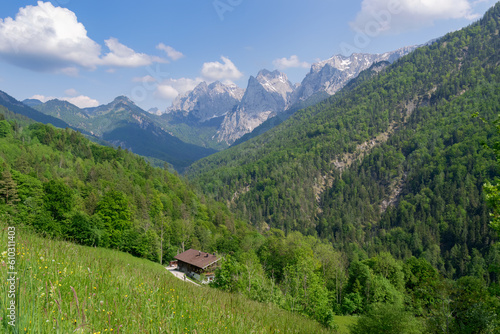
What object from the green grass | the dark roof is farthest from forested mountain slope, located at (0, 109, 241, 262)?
the dark roof

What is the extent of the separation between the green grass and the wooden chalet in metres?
53.8

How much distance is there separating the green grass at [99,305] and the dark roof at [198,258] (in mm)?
53952

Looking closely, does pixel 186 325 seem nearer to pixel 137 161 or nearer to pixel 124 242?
pixel 124 242

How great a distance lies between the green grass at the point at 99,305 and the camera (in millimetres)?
3261

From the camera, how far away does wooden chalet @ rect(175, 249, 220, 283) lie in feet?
191

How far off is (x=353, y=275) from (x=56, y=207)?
56311 millimetres

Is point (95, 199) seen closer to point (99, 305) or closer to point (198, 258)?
point (198, 258)

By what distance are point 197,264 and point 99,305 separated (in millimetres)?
57693

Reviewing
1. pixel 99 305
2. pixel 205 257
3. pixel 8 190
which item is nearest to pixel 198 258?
pixel 205 257

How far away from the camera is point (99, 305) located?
4379mm

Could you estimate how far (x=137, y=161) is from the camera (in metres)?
110

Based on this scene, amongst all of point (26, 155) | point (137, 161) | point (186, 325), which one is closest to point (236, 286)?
point (186, 325)

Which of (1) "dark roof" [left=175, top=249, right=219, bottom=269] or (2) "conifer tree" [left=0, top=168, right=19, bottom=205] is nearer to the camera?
(2) "conifer tree" [left=0, top=168, right=19, bottom=205]

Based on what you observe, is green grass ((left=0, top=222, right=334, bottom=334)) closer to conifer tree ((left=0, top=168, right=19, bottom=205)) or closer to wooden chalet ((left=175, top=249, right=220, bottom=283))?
conifer tree ((left=0, top=168, right=19, bottom=205))
